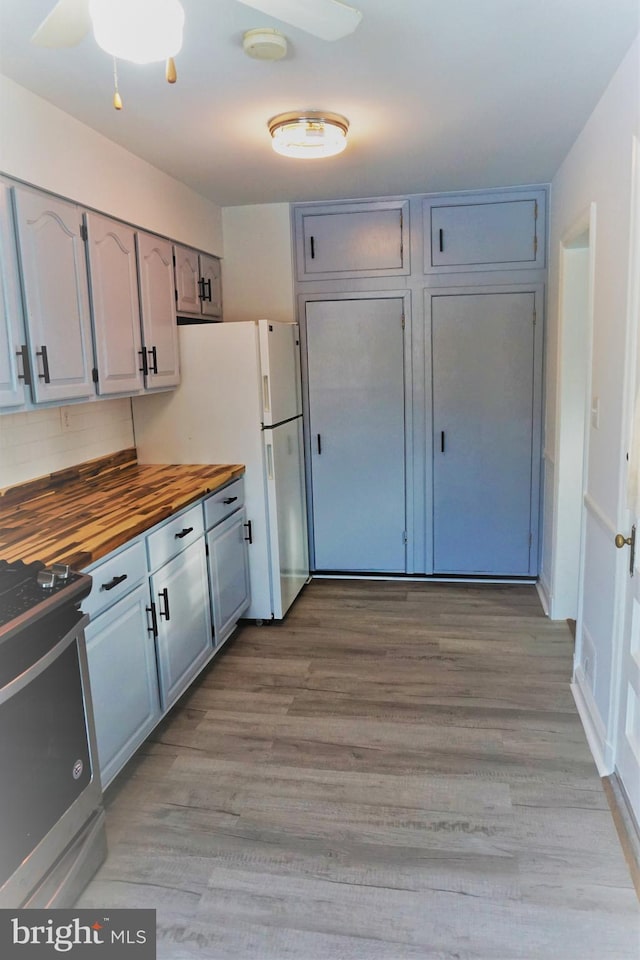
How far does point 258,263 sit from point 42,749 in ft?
10.6

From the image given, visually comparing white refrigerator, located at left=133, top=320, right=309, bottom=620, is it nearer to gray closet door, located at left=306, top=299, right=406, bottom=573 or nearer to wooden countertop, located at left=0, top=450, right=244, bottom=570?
wooden countertop, located at left=0, top=450, right=244, bottom=570

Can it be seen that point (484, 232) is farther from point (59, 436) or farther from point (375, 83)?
point (59, 436)

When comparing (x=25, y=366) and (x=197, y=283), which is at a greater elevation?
(x=197, y=283)

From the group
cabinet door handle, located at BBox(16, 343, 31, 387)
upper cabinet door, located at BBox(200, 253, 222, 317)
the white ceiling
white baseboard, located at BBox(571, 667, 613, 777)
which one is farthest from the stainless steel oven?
upper cabinet door, located at BBox(200, 253, 222, 317)

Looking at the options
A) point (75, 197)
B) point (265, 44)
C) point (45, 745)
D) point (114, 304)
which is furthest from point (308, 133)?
point (45, 745)

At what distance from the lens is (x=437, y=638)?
138 inches

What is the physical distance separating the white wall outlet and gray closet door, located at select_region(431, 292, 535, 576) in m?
2.16

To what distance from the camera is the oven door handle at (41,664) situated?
1557mm

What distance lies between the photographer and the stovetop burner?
1617mm

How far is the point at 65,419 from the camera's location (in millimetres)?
3064

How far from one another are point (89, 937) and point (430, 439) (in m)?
3.12

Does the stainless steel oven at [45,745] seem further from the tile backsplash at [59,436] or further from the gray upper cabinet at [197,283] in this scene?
the gray upper cabinet at [197,283]

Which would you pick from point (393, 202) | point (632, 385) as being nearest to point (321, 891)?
point (632, 385)

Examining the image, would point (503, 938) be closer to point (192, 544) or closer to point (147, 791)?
point (147, 791)
